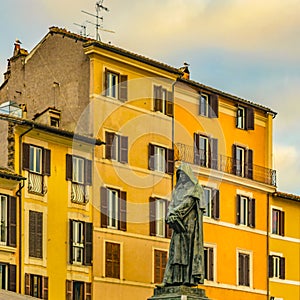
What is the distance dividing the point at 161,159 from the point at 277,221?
10.1 meters

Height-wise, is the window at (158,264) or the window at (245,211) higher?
the window at (245,211)

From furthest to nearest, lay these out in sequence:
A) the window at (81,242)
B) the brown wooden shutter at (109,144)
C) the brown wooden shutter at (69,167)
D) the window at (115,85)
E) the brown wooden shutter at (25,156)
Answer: the window at (115,85), the brown wooden shutter at (109,144), the brown wooden shutter at (69,167), the window at (81,242), the brown wooden shutter at (25,156)

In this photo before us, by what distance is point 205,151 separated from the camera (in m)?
59.2

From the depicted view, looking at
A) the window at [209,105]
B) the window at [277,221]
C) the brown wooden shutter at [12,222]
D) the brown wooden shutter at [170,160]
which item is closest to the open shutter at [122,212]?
the brown wooden shutter at [170,160]

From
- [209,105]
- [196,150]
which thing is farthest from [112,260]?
[209,105]

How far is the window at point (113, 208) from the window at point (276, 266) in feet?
40.1

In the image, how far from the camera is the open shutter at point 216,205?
5866 cm

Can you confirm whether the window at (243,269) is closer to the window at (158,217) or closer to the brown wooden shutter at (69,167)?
the window at (158,217)

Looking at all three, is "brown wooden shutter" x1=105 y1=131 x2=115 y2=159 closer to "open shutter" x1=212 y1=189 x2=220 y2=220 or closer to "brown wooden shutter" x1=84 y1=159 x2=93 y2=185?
"brown wooden shutter" x1=84 y1=159 x2=93 y2=185

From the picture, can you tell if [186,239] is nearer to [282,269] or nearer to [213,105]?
[213,105]

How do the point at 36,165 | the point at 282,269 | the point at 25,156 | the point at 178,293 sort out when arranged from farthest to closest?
the point at 282,269, the point at 36,165, the point at 25,156, the point at 178,293

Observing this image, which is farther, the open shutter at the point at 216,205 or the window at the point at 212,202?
the open shutter at the point at 216,205

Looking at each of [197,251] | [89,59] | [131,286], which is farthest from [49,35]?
[197,251]

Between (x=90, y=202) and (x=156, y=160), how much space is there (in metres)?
5.46
